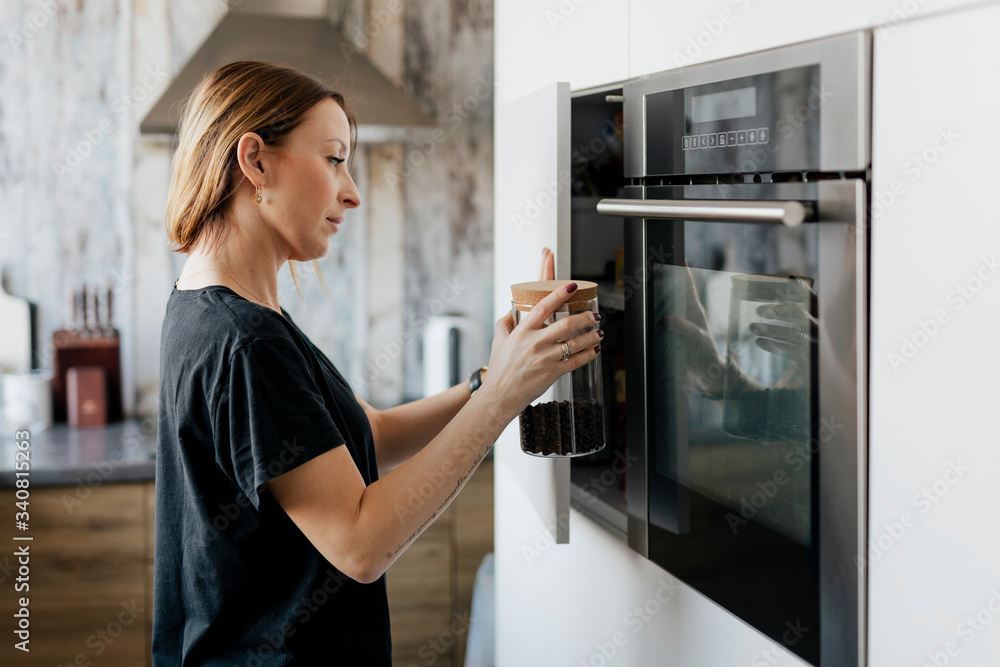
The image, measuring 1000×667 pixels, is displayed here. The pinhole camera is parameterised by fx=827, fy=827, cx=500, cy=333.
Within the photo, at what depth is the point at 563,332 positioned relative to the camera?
84 cm

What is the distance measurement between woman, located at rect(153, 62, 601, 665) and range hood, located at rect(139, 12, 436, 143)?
0.96 meters

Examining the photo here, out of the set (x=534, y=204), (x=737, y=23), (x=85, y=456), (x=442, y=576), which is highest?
(x=737, y=23)

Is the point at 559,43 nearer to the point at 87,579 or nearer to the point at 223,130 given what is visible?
the point at 223,130

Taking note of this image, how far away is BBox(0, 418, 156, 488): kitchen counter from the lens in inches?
71.4

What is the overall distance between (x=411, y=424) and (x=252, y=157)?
19.1 inches

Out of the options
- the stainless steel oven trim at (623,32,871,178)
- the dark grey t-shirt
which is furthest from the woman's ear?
the stainless steel oven trim at (623,32,871,178)

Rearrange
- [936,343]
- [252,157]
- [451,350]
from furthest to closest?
[451,350] < [252,157] < [936,343]

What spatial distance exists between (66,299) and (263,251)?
1.56 m

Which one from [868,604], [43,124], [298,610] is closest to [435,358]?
[43,124]

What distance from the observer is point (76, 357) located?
2211 millimetres

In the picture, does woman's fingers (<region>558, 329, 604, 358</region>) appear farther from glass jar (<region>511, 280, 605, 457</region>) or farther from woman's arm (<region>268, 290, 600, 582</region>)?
glass jar (<region>511, 280, 605, 457</region>)

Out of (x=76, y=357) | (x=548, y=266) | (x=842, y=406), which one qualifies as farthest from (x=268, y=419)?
(x=76, y=357)

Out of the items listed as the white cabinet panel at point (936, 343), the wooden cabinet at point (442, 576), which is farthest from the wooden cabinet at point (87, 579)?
the white cabinet panel at point (936, 343)

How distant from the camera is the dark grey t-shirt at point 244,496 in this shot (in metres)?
0.81
